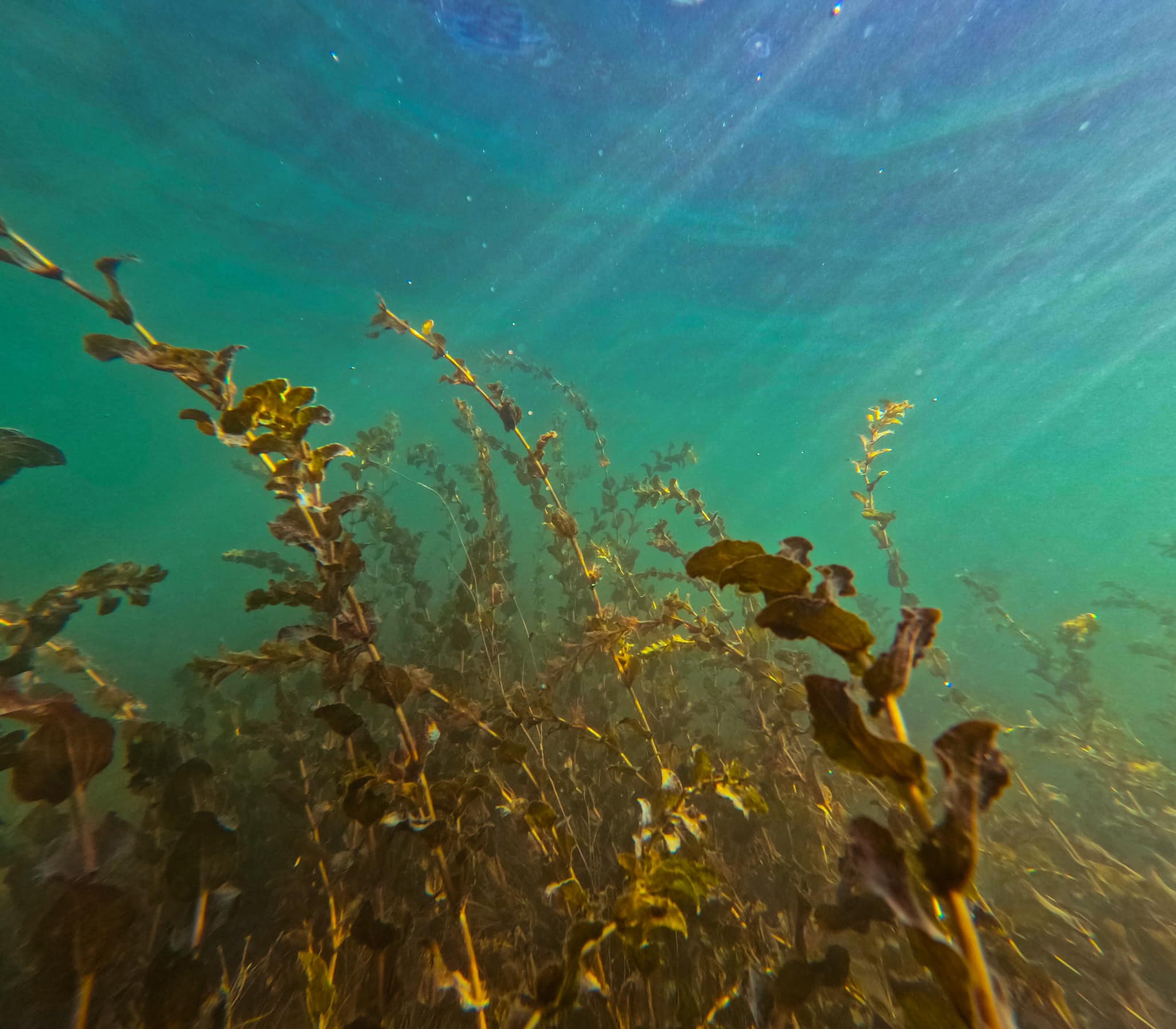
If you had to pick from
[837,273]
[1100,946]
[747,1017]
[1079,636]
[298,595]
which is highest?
[837,273]

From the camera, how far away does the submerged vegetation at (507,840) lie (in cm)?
80

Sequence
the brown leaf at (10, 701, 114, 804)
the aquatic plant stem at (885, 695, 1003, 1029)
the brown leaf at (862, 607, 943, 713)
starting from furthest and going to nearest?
the brown leaf at (10, 701, 114, 804), the brown leaf at (862, 607, 943, 713), the aquatic plant stem at (885, 695, 1003, 1029)

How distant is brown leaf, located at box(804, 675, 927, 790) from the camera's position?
2.07ft

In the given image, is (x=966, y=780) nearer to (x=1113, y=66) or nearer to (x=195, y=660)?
(x=195, y=660)

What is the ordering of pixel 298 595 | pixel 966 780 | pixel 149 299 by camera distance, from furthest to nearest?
pixel 149 299
pixel 298 595
pixel 966 780

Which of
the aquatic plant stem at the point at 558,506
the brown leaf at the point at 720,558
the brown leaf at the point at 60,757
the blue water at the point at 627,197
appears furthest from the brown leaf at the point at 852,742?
the blue water at the point at 627,197

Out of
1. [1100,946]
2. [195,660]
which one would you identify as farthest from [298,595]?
[1100,946]

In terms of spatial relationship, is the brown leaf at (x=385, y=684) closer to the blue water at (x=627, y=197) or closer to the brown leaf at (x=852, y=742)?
the brown leaf at (x=852, y=742)

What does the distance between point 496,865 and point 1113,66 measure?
16961 mm

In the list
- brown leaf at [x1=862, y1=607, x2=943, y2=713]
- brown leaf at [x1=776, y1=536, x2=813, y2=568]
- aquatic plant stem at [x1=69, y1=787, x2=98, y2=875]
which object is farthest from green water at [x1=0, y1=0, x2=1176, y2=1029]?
brown leaf at [x1=776, y1=536, x2=813, y2=568]

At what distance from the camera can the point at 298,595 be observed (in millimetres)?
1311

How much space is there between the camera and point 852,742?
0.69 m

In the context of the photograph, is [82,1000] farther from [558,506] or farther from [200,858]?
[558,506]

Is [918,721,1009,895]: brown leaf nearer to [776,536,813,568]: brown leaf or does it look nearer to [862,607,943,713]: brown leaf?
[862,607,943,713]: brown leaf
